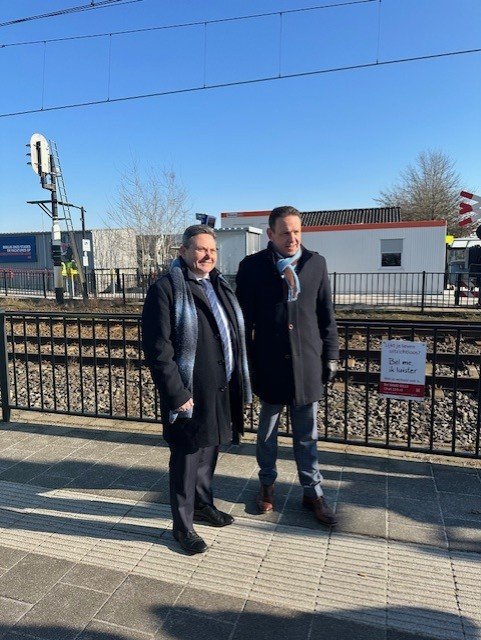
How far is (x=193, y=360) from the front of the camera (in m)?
2.83

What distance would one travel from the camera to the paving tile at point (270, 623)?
2297 millimetres

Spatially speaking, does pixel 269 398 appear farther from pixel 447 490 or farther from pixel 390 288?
pixel 390 288

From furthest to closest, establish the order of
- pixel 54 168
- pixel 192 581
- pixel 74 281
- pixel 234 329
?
pixel 74 281, pixel 54 168, pixel 234 329, pixel 192 581

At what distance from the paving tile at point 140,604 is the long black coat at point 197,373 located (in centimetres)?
77

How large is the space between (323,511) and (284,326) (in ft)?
4.34

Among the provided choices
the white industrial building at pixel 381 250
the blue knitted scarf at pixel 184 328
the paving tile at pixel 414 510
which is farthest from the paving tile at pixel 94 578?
the white industrial building at pixel 381 250

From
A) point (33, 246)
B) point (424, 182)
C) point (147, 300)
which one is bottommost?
point (147, 300)

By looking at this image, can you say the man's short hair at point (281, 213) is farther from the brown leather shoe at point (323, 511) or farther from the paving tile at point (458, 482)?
the paving tile at point (458, 482)

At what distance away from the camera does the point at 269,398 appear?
3256 mm

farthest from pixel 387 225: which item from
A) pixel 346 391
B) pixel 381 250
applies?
pixel 346 391

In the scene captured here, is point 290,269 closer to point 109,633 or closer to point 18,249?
point 109,633

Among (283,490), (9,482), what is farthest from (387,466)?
→ (9,482)

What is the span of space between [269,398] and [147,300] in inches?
42.6

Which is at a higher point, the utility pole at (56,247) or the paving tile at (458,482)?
the utility pole at (56,247)
